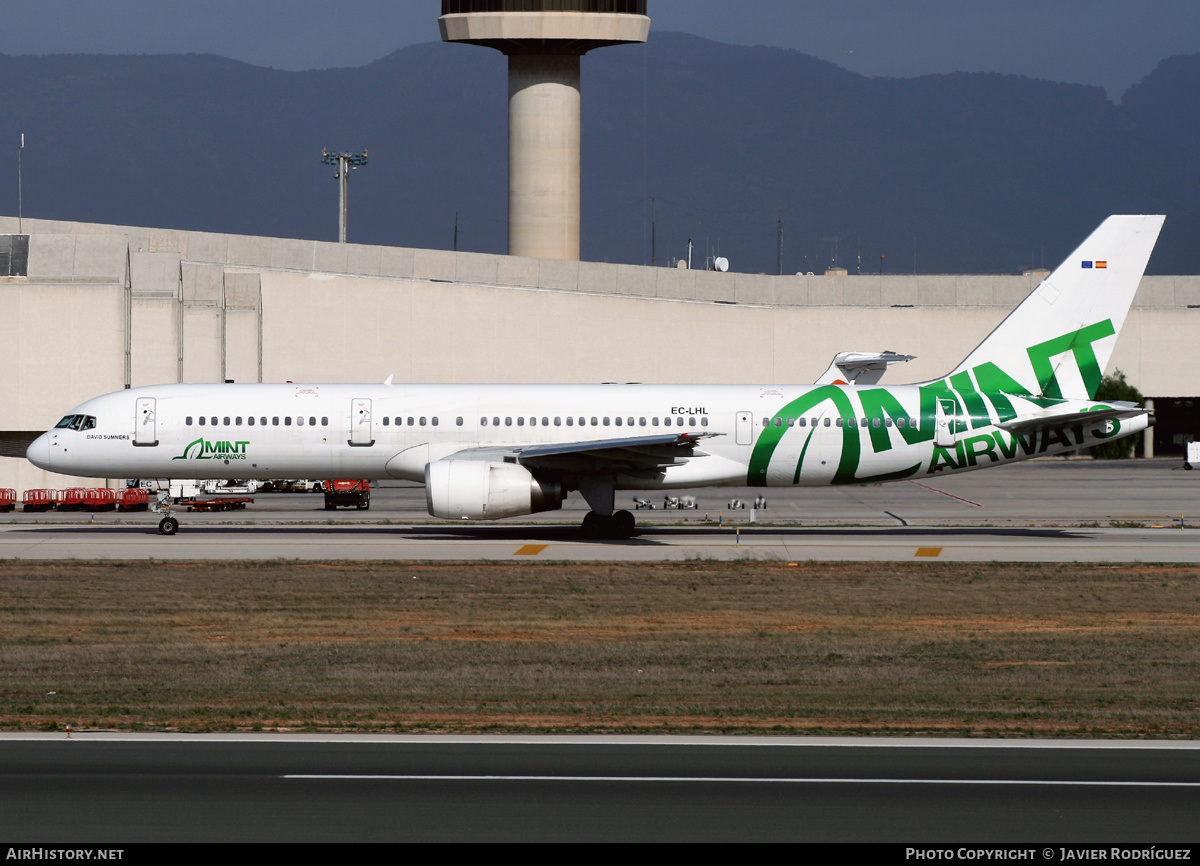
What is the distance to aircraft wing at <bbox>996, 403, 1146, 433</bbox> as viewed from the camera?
36781 millimetres

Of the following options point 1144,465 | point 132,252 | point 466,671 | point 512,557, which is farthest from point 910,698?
point 1144,465

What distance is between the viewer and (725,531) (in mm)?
41094

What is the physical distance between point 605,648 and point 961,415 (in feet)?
64.1

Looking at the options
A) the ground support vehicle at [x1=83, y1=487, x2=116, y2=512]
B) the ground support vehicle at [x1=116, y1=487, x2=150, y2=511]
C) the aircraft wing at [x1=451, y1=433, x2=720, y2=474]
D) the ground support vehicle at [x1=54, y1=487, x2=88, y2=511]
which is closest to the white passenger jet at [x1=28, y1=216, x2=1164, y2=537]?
the aircraft wing at [x1=451, y1=433, x2=720, y2=474]

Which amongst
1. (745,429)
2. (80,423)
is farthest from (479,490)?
(80,423)

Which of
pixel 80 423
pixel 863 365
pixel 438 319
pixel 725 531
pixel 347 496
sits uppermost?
pixel 438 319

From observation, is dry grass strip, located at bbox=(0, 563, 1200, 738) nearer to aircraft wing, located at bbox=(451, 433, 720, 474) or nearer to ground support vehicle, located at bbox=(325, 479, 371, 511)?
aircraft wing, located at bbox=(451, 433, 720, 474)

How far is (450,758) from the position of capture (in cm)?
1387

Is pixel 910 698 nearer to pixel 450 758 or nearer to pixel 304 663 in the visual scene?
pixel 450 758

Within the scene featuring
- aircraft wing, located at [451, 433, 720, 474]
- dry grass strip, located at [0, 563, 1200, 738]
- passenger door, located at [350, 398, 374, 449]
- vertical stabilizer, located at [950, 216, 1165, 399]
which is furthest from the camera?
vertical stabilizer, located at [950, 216, 1165, 399]

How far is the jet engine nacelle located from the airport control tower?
60039 mm

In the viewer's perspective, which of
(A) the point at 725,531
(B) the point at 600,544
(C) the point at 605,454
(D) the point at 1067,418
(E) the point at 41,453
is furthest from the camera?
(A) the point at 725,531

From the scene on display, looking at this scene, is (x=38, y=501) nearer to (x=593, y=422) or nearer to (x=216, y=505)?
(x=216, y=505)

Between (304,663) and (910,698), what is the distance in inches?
343
